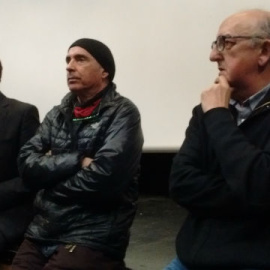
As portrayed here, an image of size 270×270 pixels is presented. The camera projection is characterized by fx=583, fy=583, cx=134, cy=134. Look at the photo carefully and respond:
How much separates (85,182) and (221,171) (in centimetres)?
71

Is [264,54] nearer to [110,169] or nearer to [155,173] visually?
[110,169]

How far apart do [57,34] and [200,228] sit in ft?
6.84

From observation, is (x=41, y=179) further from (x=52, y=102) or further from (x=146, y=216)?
(x=146, y=216)

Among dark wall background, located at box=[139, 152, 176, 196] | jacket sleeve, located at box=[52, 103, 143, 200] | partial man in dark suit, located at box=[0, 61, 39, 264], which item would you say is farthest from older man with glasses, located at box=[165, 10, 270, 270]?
dark wall background, located at box=[139, 152, 176, 196]

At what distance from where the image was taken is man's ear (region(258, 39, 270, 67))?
175 cm

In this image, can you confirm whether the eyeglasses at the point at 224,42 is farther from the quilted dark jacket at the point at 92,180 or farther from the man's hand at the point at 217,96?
the quilted dark jacket at the point at 92,180

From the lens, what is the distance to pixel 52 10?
139 inches

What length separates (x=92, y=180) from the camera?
2.23 metres

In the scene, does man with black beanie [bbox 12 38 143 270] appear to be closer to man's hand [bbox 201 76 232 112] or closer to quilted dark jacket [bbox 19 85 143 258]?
quilted dark jacket [bbox 19 85 143 258]

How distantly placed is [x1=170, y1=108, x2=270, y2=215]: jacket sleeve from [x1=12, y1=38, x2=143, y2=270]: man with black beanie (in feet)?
1.58

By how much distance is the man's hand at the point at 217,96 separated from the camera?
1.73m

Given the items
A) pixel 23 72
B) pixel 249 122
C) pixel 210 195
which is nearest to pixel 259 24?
pixel 249 122

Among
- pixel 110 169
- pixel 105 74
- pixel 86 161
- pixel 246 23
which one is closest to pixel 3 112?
pixel 105 74

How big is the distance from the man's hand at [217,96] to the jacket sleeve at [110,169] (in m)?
0.58
